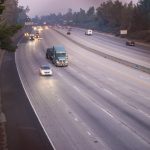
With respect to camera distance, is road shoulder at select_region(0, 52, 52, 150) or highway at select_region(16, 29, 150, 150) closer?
road shoulder at select_region(0, 52, 52, 150)

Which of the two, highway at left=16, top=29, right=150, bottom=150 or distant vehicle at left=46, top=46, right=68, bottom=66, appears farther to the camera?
distant vehicle at left=46, top=46, right=68, bottom=66

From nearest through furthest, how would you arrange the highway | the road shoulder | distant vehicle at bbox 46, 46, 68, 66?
the road shoulder, the highway, distant vehicle at bbox 46, 46, 68, 66

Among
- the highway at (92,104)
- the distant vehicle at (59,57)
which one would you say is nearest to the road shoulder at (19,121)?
the highway at (92,104)

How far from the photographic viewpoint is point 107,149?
102 ft

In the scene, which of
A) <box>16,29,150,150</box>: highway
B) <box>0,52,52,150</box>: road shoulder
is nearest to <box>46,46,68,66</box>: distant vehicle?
<box>16,29,150,150</box>: highway

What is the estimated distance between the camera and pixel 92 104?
45281 millimetres

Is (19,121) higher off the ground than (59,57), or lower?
higher

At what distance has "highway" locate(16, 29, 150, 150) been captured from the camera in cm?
3334

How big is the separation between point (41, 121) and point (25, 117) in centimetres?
207

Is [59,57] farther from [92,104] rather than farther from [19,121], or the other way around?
[19,121]

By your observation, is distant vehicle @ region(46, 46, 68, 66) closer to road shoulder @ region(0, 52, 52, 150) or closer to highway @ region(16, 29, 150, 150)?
highway @ region(16, 29, 150, 150)

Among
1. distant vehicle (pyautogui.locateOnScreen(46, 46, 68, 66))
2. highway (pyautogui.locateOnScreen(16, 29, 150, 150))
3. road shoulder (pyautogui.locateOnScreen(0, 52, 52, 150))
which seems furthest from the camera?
distant vehicle (pyautogui.locateOnScreen(46, 46, 68, 66))

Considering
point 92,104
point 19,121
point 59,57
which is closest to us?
point 19,121

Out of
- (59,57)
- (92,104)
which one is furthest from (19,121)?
(59,57)
